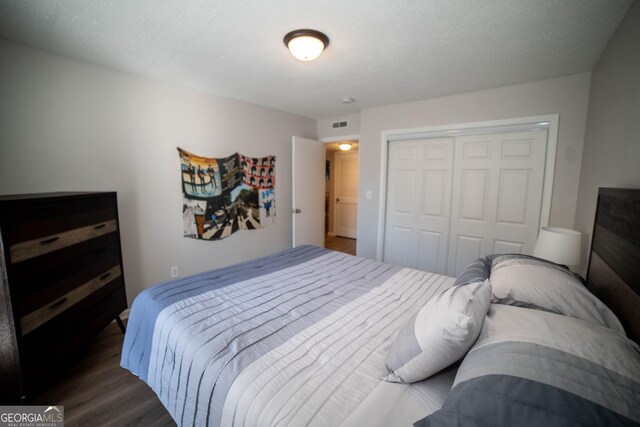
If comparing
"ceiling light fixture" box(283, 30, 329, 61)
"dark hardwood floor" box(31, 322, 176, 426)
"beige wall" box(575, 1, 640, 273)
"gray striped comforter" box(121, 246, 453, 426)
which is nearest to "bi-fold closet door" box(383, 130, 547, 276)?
"beige wall" box(575, 1, 640, 273)

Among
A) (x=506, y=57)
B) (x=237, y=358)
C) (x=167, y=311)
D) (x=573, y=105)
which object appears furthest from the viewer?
(x=573, y=105)

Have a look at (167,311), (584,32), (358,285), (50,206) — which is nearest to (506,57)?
(584,32)

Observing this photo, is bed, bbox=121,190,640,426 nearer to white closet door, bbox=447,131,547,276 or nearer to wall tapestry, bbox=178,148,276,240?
white closet door, bbox=447,131,547,276

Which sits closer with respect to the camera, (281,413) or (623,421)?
(623,421)

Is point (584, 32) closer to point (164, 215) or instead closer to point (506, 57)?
point (506, 57)

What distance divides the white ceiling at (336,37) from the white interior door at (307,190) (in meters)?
1.28

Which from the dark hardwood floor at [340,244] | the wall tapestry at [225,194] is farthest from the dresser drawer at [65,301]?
the dark hardwood floor at [340,244]

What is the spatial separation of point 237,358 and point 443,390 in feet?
2.50

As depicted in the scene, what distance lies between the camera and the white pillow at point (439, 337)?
830 millimetres

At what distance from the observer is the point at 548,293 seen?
1.08 m

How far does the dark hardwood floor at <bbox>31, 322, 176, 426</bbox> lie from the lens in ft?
4.68

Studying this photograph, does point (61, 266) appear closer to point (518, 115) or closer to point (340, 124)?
point (340, 124)

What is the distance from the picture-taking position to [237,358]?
101 cm

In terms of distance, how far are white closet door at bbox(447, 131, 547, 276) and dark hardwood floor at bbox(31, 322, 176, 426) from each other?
3.07m
